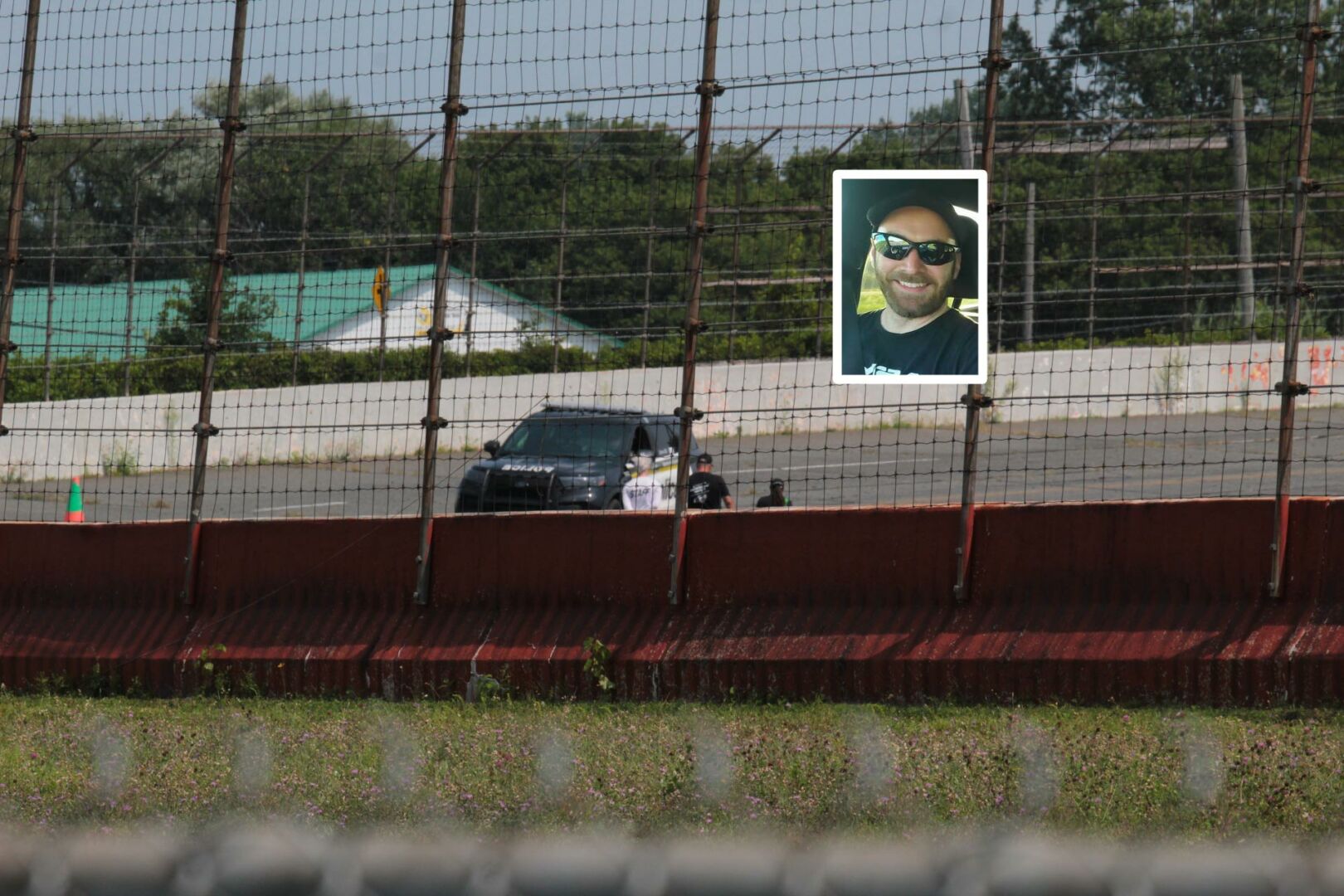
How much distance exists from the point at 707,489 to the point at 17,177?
710 centimetres

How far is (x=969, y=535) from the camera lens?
8.69m

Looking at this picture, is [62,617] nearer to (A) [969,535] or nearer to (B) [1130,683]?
(A) [969,535]

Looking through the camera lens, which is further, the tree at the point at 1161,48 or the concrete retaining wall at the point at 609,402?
the concrete retaining wall at the point at 609,402

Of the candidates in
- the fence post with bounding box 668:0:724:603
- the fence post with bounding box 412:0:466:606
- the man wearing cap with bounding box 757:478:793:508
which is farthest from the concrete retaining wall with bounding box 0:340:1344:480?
the fence post with bounding box 668:0:724:603

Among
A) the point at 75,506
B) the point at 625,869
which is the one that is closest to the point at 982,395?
the point at 625,869

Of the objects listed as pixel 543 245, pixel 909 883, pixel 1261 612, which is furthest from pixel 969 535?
pixel 909 883

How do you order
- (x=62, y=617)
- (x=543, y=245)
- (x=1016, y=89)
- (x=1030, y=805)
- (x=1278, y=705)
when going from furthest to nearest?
(x=543, y=245)
(x=1016, y=89)
(x=62, y=617)
(x=1278, y=705)
(x=1030, y=805)

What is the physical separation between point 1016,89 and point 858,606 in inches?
168

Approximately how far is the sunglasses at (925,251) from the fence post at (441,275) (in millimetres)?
2554

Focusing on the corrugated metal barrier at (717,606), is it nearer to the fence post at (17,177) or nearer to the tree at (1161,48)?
the fence post at (17,177)

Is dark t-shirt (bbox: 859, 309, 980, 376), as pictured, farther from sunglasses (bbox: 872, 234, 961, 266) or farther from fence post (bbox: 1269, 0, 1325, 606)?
fence post (bbox: 1269, 0, 1325, 606)

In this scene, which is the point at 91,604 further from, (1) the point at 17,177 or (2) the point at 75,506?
(2) the point at 75,506

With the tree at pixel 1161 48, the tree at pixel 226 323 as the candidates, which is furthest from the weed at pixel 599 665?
the tree at pixel 1161 48

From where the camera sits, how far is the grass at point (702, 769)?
19.6 feet
